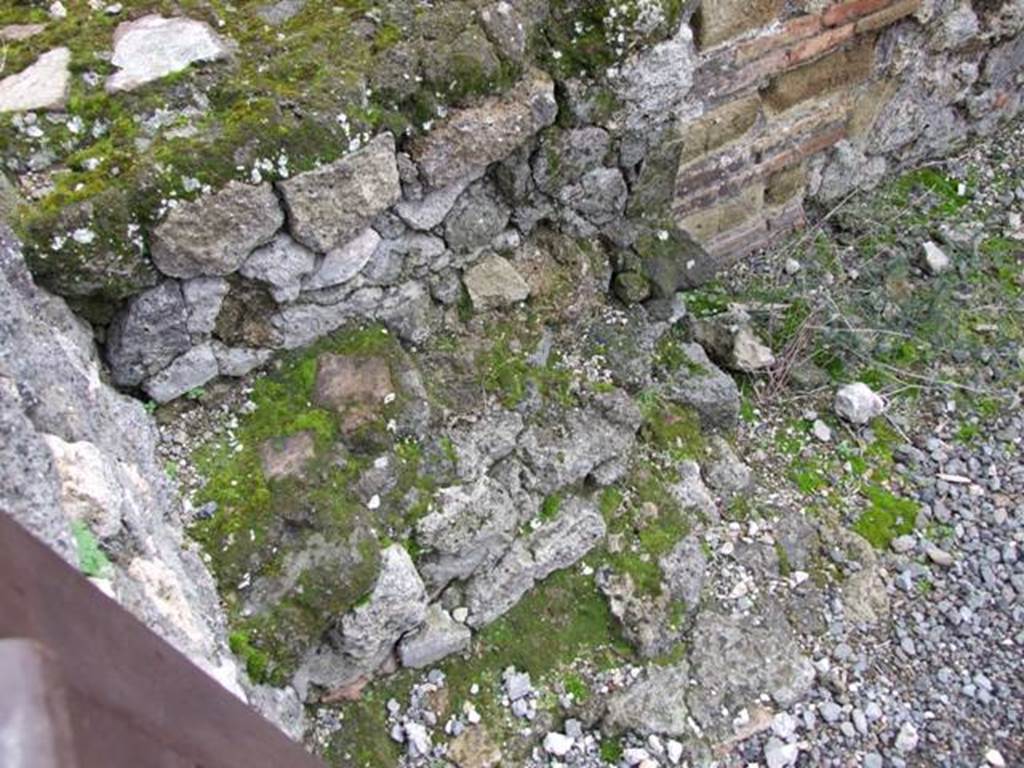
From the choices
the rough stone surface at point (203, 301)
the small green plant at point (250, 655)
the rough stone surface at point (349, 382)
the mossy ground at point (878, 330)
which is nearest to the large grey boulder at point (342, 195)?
the rough stone surface at point (203, 301)

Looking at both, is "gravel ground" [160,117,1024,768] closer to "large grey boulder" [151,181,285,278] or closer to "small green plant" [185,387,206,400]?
"small green plant" [185,387,206,400]

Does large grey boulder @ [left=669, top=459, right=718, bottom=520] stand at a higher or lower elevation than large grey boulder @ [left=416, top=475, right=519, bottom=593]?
lower

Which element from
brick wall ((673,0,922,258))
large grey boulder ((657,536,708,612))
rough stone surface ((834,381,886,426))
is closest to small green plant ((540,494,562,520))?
large grey boulder ((657,536,708,612))

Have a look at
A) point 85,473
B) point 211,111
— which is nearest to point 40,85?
point 211,111

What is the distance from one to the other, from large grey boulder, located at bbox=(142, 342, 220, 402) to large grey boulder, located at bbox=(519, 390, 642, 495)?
2.95 feet

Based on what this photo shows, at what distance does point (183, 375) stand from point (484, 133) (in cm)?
99

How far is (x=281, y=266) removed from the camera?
2.38 meters

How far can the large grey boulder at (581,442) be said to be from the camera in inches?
111

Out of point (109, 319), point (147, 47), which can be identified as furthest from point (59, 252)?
point (147, 47)

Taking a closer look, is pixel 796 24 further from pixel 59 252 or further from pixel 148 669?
pixel 148 669

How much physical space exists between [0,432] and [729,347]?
9.19 ft

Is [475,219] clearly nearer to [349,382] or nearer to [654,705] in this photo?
[349,382]

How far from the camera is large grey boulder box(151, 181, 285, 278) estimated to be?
2.15 metres

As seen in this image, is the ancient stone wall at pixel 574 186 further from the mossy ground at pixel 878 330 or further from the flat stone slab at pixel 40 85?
the flat stone slab at pixel 40 85
